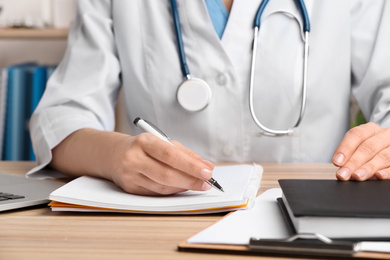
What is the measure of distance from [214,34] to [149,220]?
0.56 metres

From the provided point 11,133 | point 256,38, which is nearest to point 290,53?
point 256,38

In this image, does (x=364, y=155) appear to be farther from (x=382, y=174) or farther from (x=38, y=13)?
(x=38, y=13)

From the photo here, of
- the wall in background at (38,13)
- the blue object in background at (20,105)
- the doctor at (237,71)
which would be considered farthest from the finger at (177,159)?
the wall in background at (38,13)

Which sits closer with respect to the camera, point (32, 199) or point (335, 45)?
point (32, 199)

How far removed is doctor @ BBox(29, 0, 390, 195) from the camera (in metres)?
1.08

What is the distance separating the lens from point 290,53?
3.58 ft

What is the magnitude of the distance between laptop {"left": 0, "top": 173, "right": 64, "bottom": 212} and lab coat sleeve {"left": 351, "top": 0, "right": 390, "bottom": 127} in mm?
647

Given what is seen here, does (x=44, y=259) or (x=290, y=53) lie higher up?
(x=290, y=53)

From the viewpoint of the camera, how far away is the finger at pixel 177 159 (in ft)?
2.09

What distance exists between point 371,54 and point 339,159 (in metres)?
0.47

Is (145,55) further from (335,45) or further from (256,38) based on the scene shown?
(335,45)

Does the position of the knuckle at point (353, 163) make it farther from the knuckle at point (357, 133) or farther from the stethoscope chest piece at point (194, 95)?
the stethoscope chest piece at point (194, 95)

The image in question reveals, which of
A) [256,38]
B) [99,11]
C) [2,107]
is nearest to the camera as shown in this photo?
[256,38]

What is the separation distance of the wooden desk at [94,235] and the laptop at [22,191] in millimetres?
11
